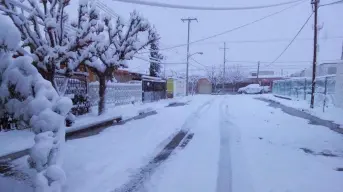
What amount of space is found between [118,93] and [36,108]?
14765 millimetres

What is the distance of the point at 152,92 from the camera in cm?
2384

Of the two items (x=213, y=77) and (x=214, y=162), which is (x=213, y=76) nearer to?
(x=213, y=77)

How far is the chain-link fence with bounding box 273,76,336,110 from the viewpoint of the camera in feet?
54.5

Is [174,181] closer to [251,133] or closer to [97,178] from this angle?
[97,178]

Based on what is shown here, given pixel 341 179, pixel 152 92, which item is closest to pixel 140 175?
pixel 341 179

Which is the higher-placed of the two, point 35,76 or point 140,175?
point 35,76

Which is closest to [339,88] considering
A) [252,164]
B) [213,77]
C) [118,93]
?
[252,164]

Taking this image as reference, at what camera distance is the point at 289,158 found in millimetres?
5648

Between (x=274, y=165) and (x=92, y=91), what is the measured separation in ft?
37.6

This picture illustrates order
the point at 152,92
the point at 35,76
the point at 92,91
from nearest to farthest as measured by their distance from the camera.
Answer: the point at 35,76
the point at 92,91
the point at 152,92

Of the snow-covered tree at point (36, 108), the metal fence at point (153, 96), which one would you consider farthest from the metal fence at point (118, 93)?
the snow-covered tree at point (36, 108)

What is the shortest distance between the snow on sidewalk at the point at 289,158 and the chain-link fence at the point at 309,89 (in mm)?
8868

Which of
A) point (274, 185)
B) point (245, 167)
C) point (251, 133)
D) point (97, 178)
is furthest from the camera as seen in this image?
point (251, 133)

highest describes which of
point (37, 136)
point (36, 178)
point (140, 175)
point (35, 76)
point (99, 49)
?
point (99, 49)
